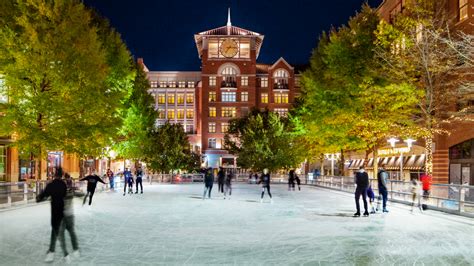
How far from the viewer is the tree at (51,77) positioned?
25.0 m

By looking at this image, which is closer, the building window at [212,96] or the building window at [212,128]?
the building window at [212,96]

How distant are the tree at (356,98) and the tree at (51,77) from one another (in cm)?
1549

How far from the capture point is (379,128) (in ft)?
103

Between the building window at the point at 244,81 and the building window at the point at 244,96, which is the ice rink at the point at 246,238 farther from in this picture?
the building window at the point at 244,81

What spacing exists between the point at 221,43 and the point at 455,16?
60.8 metres

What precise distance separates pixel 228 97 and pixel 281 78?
9937 mm

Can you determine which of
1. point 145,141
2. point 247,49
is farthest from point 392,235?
point 247,49

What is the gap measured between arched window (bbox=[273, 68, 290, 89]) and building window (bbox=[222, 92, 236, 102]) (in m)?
7.80

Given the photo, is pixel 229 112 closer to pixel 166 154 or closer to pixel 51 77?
pixel 166 154

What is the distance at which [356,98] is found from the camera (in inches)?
1358

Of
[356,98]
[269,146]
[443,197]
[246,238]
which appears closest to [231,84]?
[269,146]

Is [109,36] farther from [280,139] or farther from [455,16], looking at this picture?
[280,139]

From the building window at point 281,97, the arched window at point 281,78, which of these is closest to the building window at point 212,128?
the building window at point 281,97

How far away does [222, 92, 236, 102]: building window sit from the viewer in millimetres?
90750
